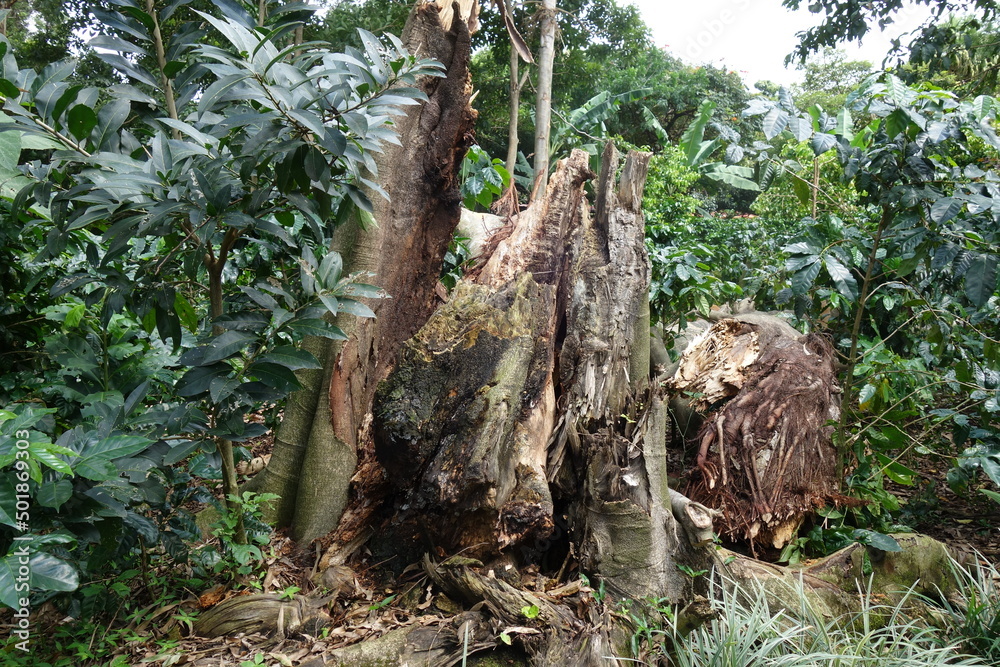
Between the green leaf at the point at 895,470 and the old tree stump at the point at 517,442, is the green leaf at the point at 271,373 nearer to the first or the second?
the old tree stump at the point at 517,442

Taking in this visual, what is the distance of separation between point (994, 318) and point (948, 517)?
122cm

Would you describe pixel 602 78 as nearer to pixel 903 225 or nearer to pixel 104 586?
pixel 903 225

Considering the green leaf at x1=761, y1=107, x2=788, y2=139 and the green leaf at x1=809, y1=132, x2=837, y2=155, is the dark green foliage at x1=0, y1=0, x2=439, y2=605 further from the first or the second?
the green leaf at x1=809, y1=132, x2=837, y2=155

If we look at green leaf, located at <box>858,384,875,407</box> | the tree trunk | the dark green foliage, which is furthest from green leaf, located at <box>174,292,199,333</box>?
green leaf, located at <box>858,384,875,407</box>

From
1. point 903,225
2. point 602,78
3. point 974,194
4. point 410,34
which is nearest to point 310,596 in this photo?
point 410,34

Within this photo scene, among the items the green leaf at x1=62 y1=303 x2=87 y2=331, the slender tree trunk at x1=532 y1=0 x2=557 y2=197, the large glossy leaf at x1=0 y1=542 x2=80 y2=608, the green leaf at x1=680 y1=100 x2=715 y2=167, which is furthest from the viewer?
the green leaf at x1=680 y1=100 x2=715 y2=167

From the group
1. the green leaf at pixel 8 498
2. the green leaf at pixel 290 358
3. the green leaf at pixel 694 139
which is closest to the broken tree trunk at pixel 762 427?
the green leaf at pixel 290 358

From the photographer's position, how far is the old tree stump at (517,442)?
2.30m

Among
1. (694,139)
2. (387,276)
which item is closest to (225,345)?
(387,276)

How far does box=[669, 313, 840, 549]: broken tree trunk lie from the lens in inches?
121

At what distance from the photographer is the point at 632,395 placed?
2914mm

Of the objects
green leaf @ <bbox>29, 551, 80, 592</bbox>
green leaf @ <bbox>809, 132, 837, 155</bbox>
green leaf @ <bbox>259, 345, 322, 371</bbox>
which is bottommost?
green leaf @ <bbox>29, 551, 80, 592</bbox>

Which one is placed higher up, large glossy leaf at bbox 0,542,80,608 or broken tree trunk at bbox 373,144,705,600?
broken tree trunk at bbox 373,144,705,600

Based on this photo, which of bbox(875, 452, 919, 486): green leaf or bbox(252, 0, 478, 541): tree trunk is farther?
bbox(875, 452, 919, 486): green leaf
